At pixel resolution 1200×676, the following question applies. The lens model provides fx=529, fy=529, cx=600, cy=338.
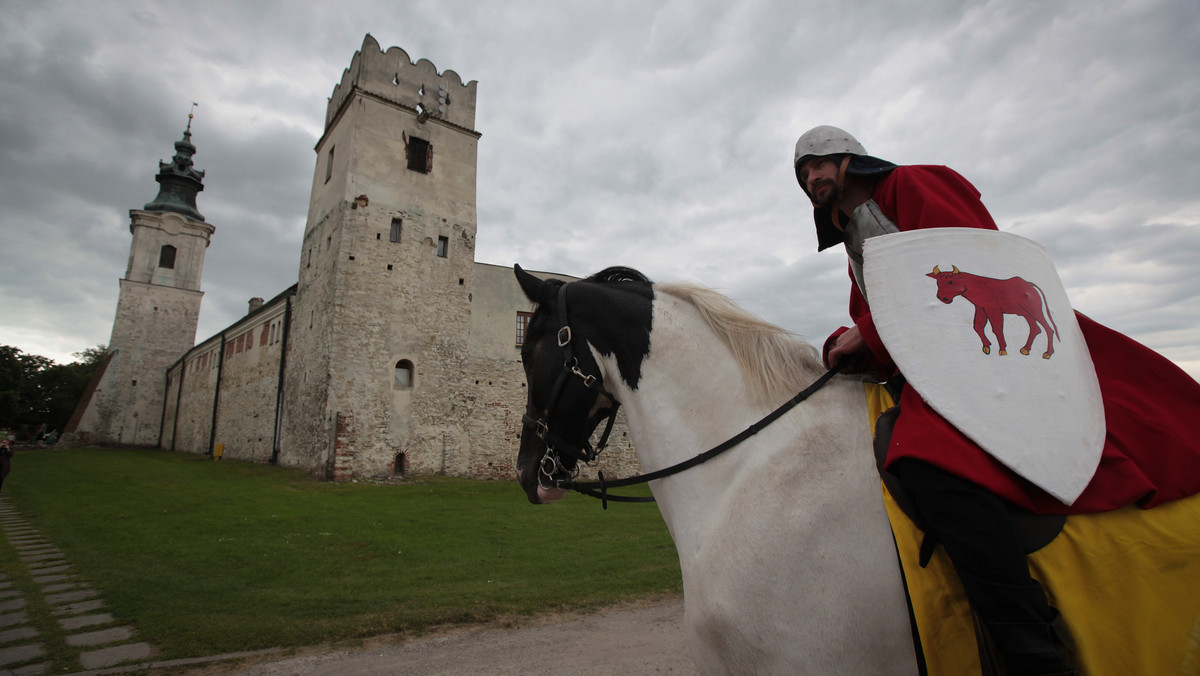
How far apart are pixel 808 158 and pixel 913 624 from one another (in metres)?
1.65

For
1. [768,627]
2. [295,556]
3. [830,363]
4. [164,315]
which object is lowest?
[295,556]

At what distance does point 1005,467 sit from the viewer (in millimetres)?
1483

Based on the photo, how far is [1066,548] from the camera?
1426 millimetres

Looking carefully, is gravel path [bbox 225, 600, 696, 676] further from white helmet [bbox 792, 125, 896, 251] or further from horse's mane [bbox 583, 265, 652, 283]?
white helmet [bbox 792, 125, 896, 251]

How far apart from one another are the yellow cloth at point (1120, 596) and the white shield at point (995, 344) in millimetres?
164

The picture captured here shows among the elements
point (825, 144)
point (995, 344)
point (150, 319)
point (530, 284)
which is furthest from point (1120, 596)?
point (150, 319)

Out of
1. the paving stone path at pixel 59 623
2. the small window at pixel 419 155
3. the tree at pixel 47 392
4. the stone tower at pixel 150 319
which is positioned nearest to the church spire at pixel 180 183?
the stone tower at pixel 150 319

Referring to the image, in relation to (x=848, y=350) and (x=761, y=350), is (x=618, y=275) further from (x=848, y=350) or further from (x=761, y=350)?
(x=848, y=350)

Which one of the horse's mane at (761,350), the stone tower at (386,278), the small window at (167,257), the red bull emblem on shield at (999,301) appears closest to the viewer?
the red bull emblem on shield at (999,301)

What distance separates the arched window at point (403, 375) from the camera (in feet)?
64.7

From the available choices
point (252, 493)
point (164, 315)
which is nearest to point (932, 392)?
point (252, 493)

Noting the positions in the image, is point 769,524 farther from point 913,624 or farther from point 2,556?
point 2,556

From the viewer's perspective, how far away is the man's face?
2.09 metres

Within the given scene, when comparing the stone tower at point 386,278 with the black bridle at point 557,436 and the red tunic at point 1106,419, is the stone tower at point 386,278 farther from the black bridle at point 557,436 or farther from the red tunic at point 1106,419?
the red tunic at point 1106,419
